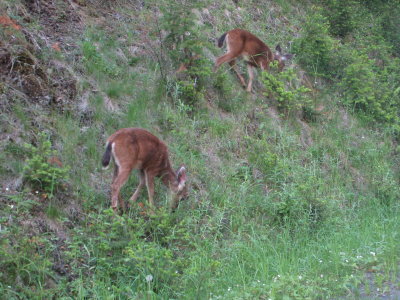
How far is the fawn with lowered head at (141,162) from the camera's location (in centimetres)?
790

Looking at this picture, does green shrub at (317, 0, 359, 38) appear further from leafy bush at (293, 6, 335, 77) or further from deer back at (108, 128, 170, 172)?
deer back at (108, 128, 170, 172)

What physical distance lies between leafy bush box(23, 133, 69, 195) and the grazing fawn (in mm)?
5782

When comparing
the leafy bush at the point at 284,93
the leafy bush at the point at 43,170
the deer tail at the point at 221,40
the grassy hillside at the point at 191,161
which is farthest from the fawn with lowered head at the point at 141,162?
the leafy bush at the point at 284,93

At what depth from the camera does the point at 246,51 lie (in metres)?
12.9

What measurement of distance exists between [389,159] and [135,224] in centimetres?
890

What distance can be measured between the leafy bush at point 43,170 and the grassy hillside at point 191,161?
2cm

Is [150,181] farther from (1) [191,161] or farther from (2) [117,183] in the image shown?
(1) [191,161]

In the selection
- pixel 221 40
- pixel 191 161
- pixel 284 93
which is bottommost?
pixel 191 161

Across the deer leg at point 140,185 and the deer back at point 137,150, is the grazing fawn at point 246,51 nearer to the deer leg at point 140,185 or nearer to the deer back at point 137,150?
the deer back at point 137,150

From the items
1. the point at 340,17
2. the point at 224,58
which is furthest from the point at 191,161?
the point at 340,17

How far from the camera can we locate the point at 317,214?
9.82 metres

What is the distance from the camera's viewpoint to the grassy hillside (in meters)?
6.78

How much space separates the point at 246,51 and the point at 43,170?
6927 millimetres

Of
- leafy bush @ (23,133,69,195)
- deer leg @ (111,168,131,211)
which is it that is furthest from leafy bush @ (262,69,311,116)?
leafy bush @ (23,133,69,195)
